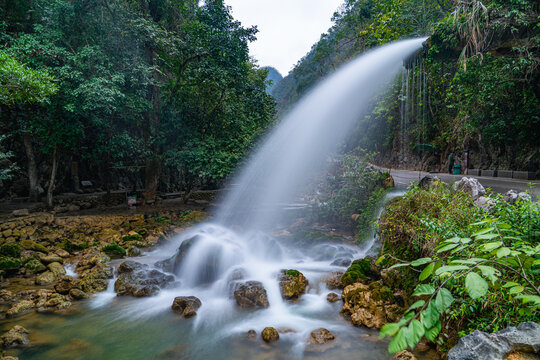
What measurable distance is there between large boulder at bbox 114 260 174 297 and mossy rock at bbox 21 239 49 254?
379 centimetres

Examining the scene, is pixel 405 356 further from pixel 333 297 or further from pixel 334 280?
pixel 334 280

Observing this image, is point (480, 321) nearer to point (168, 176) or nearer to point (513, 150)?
point (513, 150)

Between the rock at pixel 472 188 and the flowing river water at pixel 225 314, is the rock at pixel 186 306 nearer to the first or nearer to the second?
the flowing river water at pixel 225 314

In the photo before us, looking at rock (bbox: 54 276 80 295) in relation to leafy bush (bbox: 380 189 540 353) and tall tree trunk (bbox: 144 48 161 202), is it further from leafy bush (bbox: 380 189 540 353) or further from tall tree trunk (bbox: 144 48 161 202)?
tall tree trunk (bbox: 144 48 161 202)

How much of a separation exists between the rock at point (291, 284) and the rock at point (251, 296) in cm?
58

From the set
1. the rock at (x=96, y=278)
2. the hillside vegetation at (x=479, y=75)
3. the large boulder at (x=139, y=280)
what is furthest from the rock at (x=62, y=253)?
the hillside vegetation at (x=479, y=75)

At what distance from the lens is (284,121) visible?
58.5ft

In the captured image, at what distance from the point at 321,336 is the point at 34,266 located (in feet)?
30.8

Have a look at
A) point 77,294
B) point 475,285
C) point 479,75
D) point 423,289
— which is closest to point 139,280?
point 77,294

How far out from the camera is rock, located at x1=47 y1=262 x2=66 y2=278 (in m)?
8.91

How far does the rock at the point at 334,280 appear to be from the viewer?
7.70 metres

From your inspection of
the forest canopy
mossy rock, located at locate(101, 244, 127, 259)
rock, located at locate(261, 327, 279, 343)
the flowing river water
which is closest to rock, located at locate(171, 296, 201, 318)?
the flowing river water

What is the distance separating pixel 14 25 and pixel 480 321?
21.8 m

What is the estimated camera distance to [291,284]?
7664 millimetres
